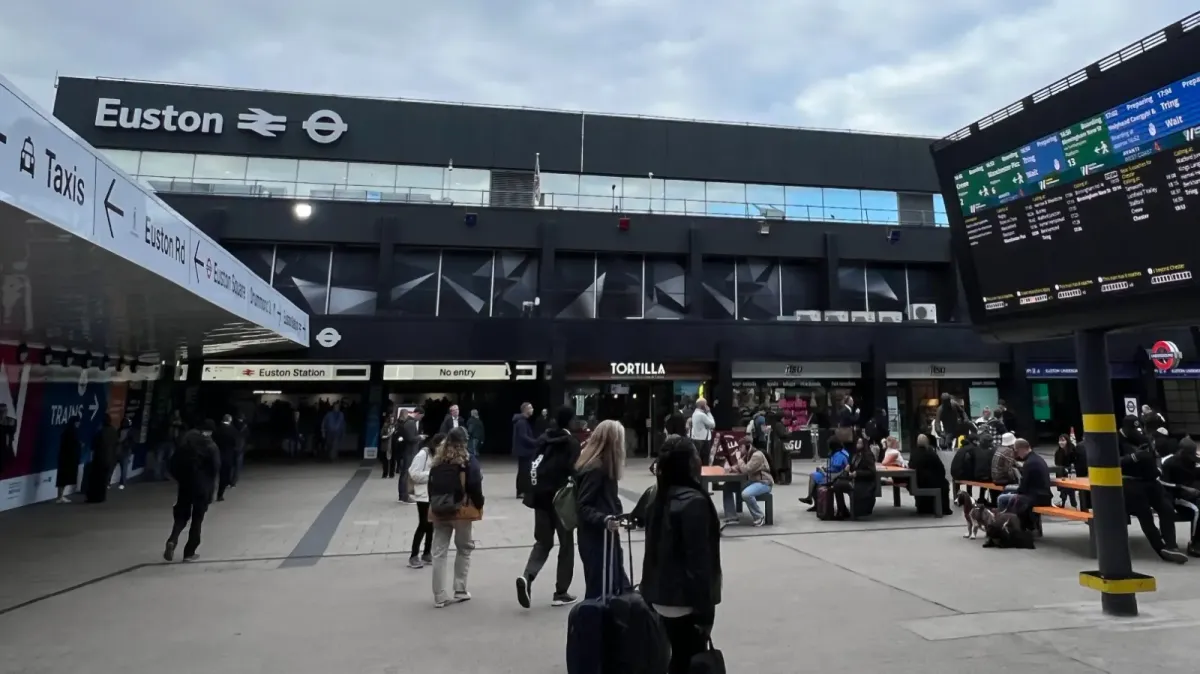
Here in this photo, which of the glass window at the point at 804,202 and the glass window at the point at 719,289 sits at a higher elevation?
the glass window at the point at 804,202

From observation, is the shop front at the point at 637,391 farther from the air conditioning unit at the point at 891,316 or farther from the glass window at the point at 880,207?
the glass window at the point at 880,207

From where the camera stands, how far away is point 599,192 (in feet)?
85.8

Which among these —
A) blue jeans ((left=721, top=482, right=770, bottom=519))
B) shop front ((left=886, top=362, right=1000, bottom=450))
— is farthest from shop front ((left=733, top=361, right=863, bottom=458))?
blue jeans ((left=721, top=482, right=770, bottom=519))

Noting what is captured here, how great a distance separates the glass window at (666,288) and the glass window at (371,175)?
10.3 metres

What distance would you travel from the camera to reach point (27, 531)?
32.7 ft

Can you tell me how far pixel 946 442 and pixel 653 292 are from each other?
432 inches

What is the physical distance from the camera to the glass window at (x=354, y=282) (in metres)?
23.3

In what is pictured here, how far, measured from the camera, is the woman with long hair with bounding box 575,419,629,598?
199 inches

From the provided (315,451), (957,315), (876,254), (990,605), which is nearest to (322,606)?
(990,605)

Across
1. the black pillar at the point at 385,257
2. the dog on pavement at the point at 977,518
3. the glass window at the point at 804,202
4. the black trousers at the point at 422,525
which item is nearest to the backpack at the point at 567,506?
the black trousers at the point at 422,525

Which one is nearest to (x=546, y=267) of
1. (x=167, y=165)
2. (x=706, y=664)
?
(x=167, y=165)

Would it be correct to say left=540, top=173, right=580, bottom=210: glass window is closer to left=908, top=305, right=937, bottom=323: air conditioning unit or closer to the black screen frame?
left=908, top=305, right=937, bottom=323: air conditioning unit

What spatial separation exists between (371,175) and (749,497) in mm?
20333

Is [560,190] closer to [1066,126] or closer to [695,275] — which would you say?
[695,275]
